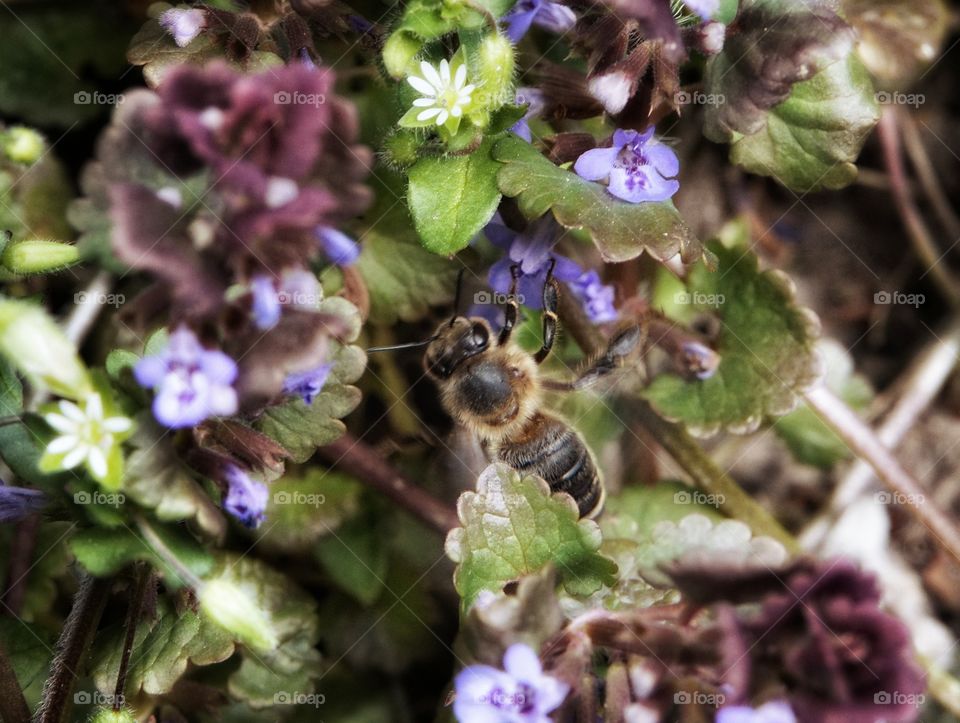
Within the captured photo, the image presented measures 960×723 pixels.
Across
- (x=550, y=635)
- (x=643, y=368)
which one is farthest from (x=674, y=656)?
(x=643, y=368)

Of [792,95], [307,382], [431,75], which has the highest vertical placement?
[431,75]

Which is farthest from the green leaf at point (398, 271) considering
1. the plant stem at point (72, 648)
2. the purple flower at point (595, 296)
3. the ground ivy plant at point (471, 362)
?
the plant stem at point (72, 648)

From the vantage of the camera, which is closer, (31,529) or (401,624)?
(31,529)

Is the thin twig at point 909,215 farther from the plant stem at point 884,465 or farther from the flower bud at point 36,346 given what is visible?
the flower bud at point 36,346

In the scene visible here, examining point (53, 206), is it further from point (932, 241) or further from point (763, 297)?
point (932, 241)

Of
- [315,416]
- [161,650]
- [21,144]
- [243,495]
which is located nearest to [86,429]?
[243,495]

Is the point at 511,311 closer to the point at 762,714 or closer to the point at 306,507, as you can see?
the point at 306,507

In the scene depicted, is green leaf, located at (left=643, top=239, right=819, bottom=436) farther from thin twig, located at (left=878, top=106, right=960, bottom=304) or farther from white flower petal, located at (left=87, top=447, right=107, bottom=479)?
white flower petal, located at (left=87, top=447, right=107, bottom=479)
